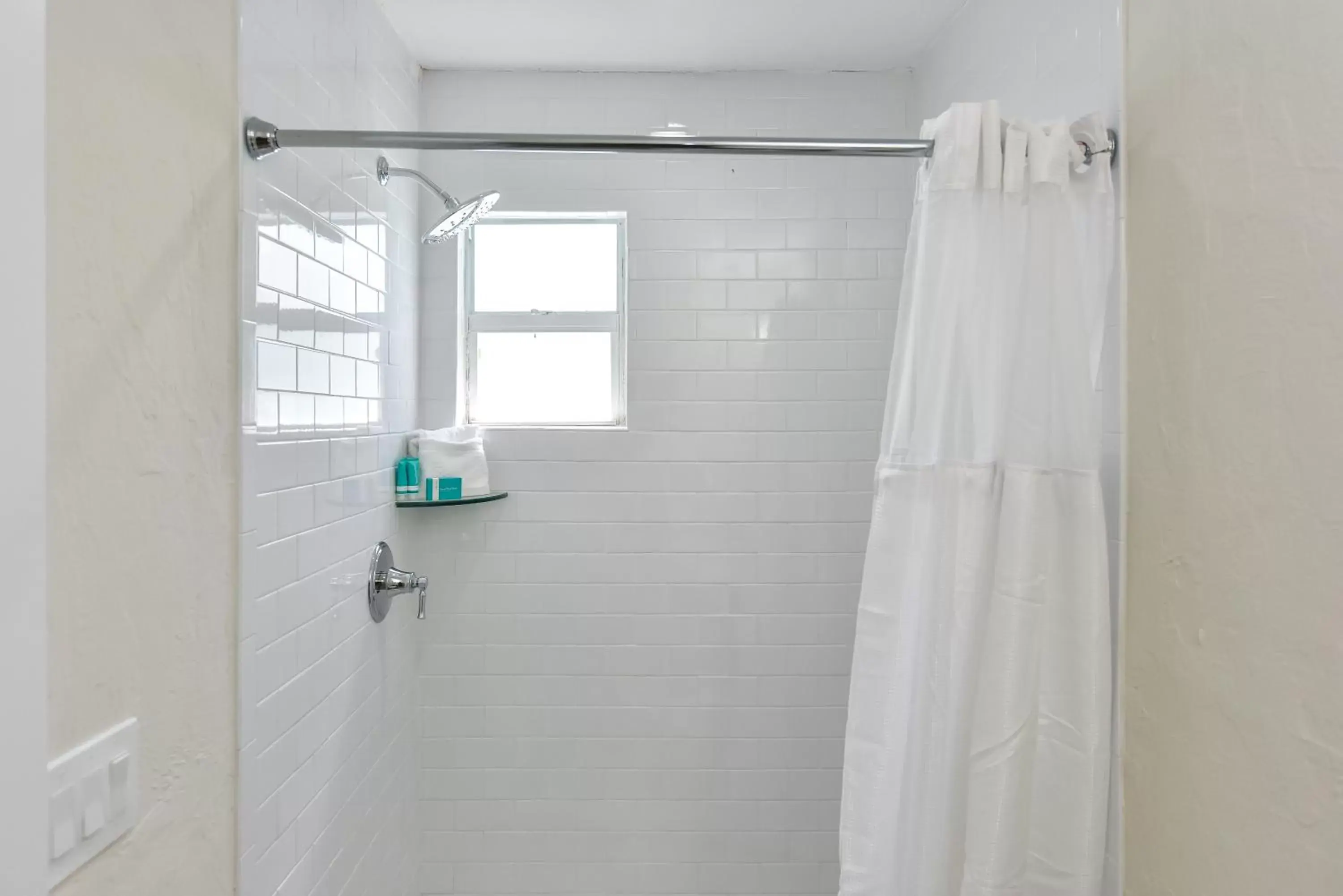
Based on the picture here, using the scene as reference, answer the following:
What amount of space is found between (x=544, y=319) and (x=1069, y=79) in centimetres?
149

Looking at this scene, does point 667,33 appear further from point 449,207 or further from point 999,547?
point 999,547

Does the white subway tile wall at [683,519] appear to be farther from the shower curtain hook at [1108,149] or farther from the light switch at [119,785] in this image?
Result: the light switch at [119,785]

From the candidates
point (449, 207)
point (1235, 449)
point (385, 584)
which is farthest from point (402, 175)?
point (1235, 449)

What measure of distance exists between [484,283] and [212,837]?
1.68m

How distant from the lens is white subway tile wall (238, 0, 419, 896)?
1.21m

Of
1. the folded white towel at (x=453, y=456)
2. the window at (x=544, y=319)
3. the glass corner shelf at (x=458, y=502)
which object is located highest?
the window at (x=544, y=319)

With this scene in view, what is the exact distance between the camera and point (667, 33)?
203 cm

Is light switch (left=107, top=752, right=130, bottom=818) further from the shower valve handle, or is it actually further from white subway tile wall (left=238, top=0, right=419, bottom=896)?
the shower valve handle

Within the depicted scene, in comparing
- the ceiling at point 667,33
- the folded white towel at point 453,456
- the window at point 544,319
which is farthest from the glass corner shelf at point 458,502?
the ceiling at point 667,33

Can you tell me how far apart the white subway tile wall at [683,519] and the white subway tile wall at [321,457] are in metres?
0.27

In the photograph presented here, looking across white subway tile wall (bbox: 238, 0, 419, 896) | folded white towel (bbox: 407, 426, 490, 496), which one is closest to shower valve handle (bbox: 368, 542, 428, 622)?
white subway tile wall (bbox: 238, 0, 419, 896)

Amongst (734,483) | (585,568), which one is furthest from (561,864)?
(734,483)

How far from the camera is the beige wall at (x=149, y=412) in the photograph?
0.77 metres

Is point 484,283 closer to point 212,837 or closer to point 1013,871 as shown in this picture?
point 212,837
